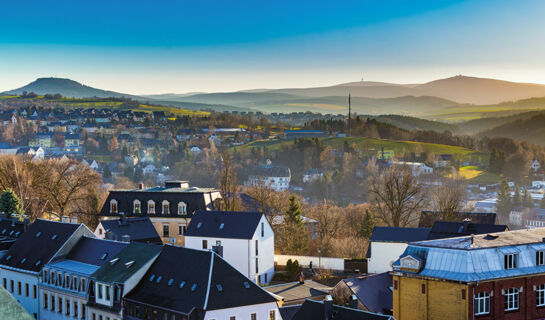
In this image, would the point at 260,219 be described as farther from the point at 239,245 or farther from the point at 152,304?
the point at 152,304

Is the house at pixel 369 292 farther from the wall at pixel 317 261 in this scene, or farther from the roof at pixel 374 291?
the wall at pixel 317 261

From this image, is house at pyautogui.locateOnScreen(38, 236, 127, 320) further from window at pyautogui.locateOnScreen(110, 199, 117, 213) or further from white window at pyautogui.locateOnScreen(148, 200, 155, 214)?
window at pyautogui.locateOnScreen(110, 199, 117, 213)

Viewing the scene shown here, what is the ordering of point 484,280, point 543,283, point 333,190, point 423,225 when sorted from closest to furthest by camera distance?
1. point 484,280
2. point 543,283
3. point 423,225
4. point 333,190

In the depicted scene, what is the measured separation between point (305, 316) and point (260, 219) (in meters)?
22.8

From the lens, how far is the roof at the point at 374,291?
55219 mm

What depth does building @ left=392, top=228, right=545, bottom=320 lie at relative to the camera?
4528 cm

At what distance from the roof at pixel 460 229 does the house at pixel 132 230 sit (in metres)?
28.3

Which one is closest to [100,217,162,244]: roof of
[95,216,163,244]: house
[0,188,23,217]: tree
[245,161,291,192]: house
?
[95,216,163,244]: house

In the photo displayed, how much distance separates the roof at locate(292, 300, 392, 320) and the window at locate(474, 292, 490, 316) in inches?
292

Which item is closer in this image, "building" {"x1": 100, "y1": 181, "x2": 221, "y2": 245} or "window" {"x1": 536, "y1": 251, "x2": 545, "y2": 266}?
"window" {"x1": 536, "y1": 251, "x2": 545, "y2": 266}

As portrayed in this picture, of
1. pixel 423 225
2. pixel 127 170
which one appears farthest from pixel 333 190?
pixel 423 225

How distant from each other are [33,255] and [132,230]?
508 inches

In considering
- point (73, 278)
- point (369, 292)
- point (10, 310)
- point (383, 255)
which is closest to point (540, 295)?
point (369, 292)

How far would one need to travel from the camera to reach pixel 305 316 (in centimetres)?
4578
